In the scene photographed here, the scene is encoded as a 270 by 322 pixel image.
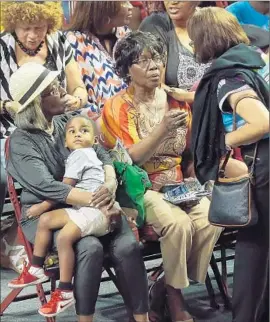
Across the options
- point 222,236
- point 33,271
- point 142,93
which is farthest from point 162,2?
point 33,271

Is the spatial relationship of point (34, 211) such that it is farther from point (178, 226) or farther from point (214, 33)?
point (214, 33)

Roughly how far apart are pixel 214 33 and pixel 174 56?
20.9 inches

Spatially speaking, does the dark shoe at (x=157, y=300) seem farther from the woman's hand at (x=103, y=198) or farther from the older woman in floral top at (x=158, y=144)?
the woman's hand at (x=103, y=198)

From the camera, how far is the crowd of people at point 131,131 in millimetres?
2926

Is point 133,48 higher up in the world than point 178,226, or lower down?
higher up

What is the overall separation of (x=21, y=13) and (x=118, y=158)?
2.36ft

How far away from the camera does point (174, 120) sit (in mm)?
3150

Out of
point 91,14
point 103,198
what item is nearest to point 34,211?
point 103,198

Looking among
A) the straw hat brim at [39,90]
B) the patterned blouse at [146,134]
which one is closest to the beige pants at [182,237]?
the patterned blouse at [146,134]

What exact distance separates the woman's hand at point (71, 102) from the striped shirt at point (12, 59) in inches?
2.6

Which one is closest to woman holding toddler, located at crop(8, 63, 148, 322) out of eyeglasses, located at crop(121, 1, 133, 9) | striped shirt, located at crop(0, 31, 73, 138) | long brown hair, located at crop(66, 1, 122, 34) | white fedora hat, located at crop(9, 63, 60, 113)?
white fedora hat, located at crop(9, 63, 60, 113)

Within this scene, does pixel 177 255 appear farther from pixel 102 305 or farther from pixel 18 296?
pixel 18 296

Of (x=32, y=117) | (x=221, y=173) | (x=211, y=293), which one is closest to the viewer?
(x=221, y=173)

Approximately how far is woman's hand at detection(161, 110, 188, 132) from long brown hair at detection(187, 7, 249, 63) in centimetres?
27
